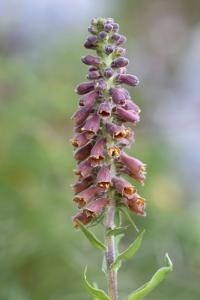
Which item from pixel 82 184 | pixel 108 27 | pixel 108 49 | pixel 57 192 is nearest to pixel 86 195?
pixel 82 184

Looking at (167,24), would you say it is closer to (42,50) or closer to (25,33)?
(25,33)

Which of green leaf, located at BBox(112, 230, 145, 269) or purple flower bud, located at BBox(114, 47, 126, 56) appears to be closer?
green leaf, located at BBox(112, 230, 145, 269)

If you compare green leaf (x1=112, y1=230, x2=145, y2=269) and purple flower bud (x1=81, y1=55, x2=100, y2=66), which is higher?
purple flower bud (x1=81, y1=55, x2=100, y2=66)

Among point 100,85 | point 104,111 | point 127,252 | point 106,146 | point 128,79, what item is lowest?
point 127,252

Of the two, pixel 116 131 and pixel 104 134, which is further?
pixel 104 134

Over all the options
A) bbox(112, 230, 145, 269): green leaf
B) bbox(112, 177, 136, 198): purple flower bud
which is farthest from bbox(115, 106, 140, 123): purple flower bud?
bbox(112, 230, 145, 269): green leaf

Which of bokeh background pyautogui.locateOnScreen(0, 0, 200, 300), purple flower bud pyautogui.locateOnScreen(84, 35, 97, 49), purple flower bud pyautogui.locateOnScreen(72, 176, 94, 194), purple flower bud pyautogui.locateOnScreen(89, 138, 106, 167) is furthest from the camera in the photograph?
bokeh background pyautogui.locateOnScreen(0, 0, 200, 300)

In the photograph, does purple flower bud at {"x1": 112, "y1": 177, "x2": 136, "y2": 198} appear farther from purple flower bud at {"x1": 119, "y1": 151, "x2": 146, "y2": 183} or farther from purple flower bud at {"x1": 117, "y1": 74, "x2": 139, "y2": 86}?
purple flower bud at {"x1": 117, "y1": 74, "x2": 139, "y2": 86}

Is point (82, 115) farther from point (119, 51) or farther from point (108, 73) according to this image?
point (119, 51)
